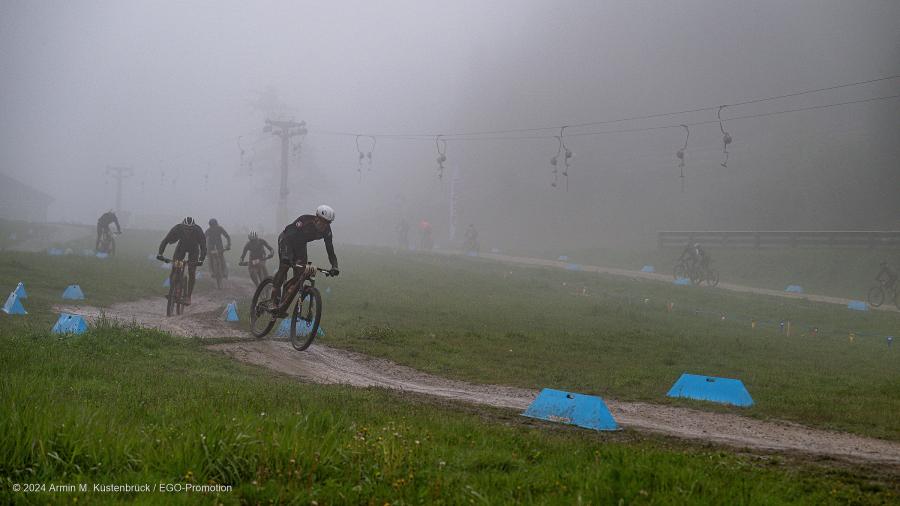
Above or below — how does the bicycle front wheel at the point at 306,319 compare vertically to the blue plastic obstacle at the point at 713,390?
above

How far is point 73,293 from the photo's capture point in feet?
70.1

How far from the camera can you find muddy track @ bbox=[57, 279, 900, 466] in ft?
25.6

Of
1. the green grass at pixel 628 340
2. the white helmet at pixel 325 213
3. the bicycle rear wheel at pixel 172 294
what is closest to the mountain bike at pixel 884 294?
the green grass at pixel 628 340

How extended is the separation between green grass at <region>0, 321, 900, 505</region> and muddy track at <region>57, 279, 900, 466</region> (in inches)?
45.3

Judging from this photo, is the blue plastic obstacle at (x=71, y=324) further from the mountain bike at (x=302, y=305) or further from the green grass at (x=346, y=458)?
the green grass at (x=346, y=458)

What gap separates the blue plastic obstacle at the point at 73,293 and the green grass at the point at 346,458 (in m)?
14.6

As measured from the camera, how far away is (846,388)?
11984mm

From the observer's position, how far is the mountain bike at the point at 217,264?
2484 centimetres

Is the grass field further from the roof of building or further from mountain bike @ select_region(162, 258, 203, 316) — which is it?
the roof of building

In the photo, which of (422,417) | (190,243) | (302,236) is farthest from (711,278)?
(422,417)

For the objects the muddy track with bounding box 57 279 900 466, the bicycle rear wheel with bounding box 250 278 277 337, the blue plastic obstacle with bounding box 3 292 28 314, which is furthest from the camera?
the blue plastic obstacle with bounding box 3 292 28 314

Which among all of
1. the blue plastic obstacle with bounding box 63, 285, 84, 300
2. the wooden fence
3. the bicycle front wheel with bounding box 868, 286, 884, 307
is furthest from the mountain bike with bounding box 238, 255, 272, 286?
the wooden fence

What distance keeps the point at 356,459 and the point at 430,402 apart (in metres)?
3.62

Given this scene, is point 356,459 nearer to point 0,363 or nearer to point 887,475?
point 887,475
